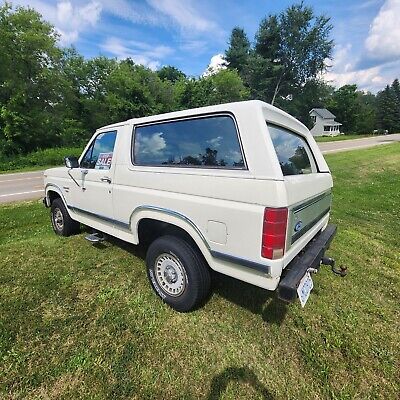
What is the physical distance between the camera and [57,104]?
23.1 m

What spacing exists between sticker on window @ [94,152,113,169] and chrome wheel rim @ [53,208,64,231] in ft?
5.39

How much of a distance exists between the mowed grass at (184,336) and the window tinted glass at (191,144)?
5.23ft

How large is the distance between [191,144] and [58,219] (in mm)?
3472

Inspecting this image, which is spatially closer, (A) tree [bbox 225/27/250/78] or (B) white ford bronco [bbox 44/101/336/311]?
(B) white ford bronco [bbox 44/101/336/311]

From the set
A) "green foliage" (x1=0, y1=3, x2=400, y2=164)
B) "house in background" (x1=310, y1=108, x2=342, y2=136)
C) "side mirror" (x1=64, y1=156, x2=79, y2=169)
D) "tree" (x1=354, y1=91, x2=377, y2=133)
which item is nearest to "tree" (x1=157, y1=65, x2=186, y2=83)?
"green foliage" (x1=0, y1=3, x2=400, y2=164)

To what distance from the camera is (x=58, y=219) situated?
4777mm

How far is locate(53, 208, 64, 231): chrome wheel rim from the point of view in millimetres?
4660

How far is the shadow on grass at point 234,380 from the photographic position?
6.52ft

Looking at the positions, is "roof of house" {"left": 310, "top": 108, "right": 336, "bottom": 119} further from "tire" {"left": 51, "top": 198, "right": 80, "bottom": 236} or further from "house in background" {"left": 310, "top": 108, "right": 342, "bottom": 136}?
"tire" {"left": 51, "top": 198, "right": 80, "bottom": 236}

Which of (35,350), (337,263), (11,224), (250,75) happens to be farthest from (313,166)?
(250,75)

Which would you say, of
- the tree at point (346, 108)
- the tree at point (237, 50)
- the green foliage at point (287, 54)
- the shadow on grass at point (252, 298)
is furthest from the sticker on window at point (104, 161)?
the tree at point (346, 108)

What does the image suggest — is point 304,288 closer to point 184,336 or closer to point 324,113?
point 184,336

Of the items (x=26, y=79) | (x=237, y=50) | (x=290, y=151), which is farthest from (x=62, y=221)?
(x=237, y=50)

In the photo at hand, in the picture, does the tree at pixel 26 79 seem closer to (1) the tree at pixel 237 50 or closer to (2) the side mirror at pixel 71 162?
(2) the side mirror at pixel 71 162
